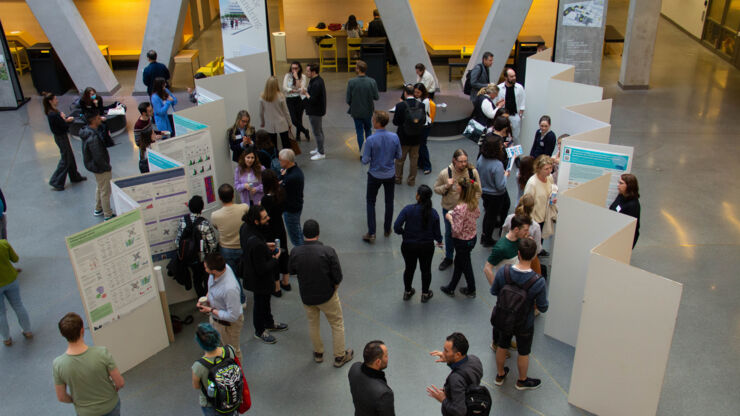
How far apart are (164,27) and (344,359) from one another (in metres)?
10.3

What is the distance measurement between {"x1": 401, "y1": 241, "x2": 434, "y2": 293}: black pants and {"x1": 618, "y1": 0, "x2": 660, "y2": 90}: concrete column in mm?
9583

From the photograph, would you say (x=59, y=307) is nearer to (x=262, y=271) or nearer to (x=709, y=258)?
(x=262, y=271)

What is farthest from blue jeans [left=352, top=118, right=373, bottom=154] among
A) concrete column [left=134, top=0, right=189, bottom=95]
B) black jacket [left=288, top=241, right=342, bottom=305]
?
concrete column [left=134, top=0, right=189, bottom=95]

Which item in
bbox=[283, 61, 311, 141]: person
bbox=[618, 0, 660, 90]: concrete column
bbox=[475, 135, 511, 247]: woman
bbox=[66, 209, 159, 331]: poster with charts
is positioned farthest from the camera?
bbox=[618, 0, 660, 90]: concrete column

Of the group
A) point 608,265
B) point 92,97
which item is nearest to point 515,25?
point 92,97

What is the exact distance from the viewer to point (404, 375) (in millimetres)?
5723

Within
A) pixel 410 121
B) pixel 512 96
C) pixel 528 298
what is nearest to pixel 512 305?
pixel 528 298

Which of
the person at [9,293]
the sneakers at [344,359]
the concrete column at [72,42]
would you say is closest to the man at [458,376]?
the sneakers at [344,359]

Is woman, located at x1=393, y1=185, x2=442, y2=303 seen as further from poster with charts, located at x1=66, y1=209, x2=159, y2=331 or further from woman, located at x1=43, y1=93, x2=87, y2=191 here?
woman, located at x1=43, y1=93, x2=87, y2=191

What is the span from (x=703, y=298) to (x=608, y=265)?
2739mm

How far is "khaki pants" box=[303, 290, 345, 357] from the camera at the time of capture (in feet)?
18.3

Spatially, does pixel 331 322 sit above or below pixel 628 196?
below

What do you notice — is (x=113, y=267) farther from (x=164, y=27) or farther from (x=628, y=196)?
(x=164, y=27)

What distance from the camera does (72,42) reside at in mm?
13305
